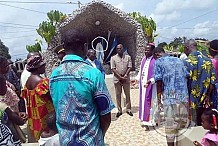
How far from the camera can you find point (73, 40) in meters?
2.21

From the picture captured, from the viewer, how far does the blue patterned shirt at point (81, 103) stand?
7.07 ft

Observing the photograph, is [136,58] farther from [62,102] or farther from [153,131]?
[62,102]

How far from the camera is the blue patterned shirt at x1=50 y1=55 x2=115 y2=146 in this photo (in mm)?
2154

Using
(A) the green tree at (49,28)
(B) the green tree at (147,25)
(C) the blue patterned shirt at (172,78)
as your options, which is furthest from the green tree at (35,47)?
(C) the blue patterned shirt at (172,78)

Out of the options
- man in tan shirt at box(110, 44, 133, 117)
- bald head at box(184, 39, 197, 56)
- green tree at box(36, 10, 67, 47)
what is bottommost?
man in tan shirt at box(110, 44, 133, 117)

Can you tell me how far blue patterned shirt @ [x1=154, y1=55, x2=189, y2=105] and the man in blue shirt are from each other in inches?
81.5

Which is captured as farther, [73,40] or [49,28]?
[49,28]

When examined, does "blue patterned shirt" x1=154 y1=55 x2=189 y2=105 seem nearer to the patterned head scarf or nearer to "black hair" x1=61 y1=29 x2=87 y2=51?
the patterned head scarf

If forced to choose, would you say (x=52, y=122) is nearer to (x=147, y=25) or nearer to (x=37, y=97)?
(x=37, y=97)

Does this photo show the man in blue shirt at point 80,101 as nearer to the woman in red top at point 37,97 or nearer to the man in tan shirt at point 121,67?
the woman in red top at point 37,97

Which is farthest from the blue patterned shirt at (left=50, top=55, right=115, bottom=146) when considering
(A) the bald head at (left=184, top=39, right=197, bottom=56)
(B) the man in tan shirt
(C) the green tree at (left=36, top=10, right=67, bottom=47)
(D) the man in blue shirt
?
(C) the green tree at (left=36, top=10, right=67, bottom=47)

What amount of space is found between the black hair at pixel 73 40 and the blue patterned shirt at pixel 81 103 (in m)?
0.07

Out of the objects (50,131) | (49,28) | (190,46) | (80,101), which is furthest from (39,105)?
(49,28)

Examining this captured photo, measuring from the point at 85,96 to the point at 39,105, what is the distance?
4.19ft
